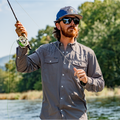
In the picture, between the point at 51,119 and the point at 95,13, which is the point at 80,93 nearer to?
the point at 51,119

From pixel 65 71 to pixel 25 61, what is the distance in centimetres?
37

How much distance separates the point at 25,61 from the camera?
2.10 meters

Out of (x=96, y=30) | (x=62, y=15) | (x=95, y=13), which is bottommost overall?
(x=62, y=15)

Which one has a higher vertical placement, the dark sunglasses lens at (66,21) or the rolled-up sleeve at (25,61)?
the dark sunglasses lens at (66,21)

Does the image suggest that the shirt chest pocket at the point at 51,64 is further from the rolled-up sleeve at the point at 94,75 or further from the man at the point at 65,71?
the rolled-up sleeve at the point at 94,75

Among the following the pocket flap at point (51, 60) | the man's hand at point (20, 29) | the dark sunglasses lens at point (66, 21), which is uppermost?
the dark sunglasses lens at point (66, 21)

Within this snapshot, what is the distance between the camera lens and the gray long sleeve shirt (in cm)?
211

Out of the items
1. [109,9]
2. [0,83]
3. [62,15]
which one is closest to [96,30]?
[109,9]

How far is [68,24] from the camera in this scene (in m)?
2.37

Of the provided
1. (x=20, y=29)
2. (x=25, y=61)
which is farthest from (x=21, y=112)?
(x=20, y=29)

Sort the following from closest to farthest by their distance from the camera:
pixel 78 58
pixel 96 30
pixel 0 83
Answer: pixel 78 58 → pixel 96 30 → pixel 0 83

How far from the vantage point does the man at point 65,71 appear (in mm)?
2102

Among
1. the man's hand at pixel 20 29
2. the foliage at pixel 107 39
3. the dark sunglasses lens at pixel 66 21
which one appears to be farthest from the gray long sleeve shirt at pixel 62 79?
the foliage at pixel 107 39

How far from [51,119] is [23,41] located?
697mm
